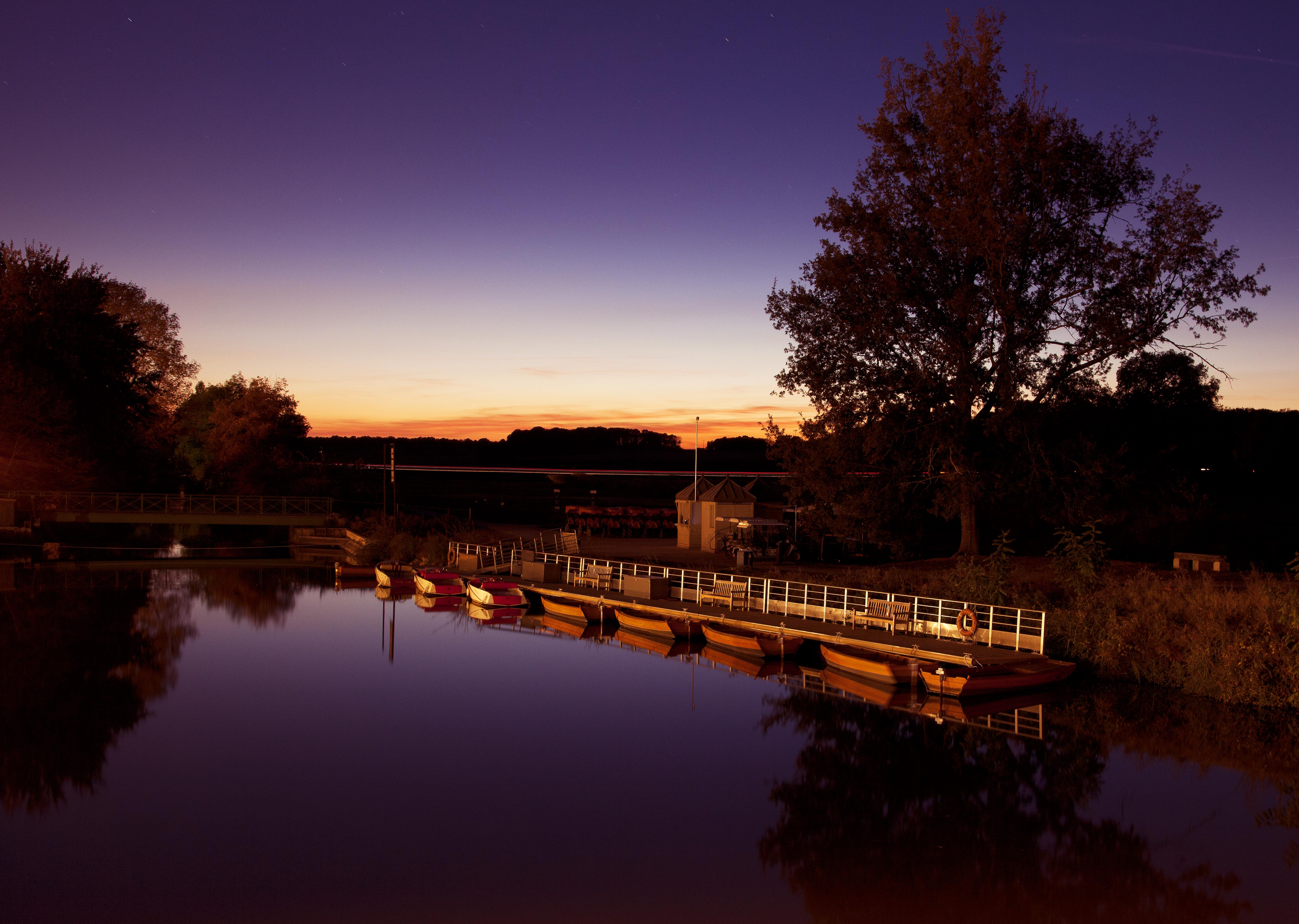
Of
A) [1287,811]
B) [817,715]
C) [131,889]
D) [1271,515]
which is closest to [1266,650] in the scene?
[1287,811]

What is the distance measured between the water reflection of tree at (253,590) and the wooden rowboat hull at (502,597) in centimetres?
751

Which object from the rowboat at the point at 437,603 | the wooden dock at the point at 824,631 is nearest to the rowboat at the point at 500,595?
the wooden dock at the point at 824,631

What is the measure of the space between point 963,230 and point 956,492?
8.30 meters

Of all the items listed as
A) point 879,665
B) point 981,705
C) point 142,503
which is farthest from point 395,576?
point 981,705

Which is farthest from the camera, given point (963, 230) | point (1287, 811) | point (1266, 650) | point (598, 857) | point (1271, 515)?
point (1271, 515)

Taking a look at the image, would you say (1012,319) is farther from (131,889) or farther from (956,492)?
(131,889)

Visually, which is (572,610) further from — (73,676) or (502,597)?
(73,676)

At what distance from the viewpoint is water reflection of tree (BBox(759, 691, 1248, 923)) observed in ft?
39.7

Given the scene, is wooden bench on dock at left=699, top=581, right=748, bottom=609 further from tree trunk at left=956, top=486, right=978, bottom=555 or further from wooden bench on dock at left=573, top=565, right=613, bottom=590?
tree trunk at left=956, top=486, right=978, bottom=555

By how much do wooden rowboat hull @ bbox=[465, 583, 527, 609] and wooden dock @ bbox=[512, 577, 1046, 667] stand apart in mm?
2194

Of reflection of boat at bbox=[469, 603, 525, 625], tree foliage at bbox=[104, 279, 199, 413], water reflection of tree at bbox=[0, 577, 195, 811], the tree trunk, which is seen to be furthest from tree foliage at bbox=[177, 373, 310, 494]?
the tree trunk

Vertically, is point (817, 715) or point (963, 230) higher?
point (963, 230)

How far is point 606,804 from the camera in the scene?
1585 centimetres

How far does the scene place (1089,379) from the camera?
3167 cm
